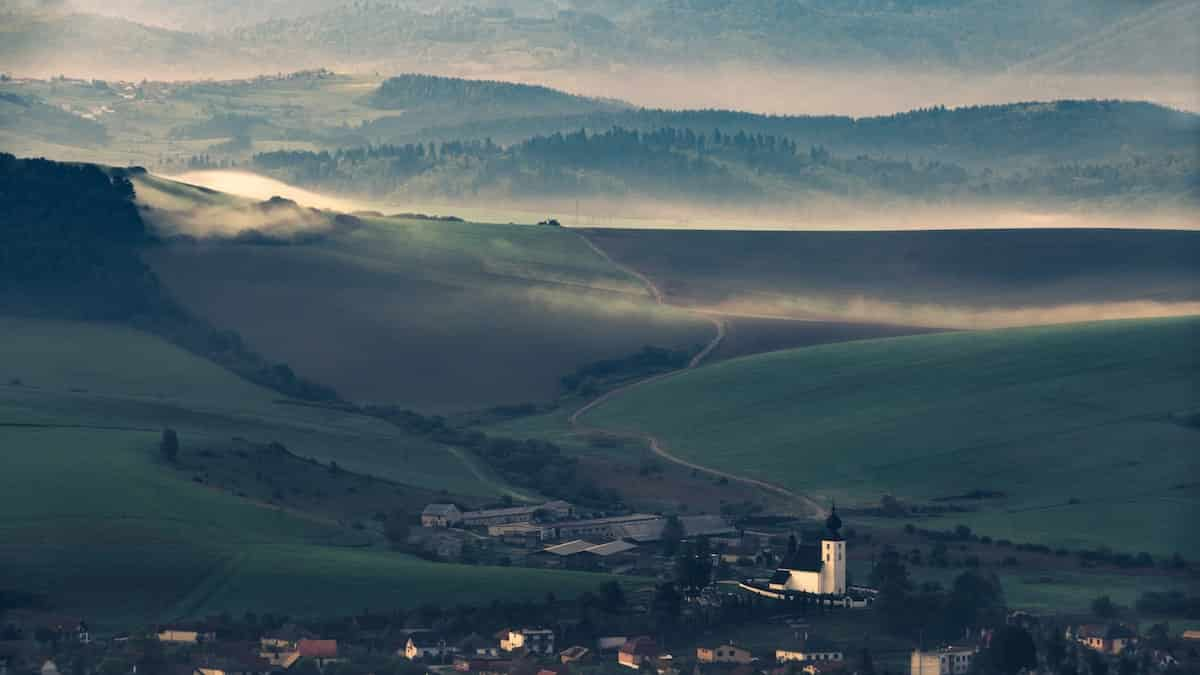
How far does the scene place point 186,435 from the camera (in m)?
146

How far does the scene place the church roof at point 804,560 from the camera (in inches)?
4515

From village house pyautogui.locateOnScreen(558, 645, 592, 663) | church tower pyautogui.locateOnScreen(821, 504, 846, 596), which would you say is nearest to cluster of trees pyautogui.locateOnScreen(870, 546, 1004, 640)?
church tower pyautogui.locateOnScreen(821, 504, 846, 596)

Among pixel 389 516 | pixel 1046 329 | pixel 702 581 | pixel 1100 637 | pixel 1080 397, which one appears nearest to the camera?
pixel 1100 637

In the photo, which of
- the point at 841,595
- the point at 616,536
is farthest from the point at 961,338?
the point at 841,595

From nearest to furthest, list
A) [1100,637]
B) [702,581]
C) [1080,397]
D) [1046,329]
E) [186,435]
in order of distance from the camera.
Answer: [1100,637] → [702,581] → [186,435] → [1080,397] → [1046,329]

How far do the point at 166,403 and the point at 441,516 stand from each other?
2988 centimetres

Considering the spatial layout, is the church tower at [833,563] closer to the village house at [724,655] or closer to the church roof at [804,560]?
the church roof at [804,560]

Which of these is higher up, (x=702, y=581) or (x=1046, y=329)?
(x=1046, y=329)

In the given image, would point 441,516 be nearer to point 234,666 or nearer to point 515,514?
point 515,514

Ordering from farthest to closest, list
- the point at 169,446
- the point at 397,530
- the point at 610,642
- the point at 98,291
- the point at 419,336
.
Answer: the point at 419,336 < the point at 98,291 < the point at 169,446 < the point at 397,530 < the point at 610,642

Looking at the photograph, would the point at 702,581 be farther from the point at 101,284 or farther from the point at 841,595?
the point at 101,284

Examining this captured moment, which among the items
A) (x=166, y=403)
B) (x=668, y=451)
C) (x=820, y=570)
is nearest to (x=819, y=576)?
(x=820, y=570)

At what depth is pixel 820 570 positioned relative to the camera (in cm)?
11450

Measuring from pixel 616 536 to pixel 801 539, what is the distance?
920 cm
